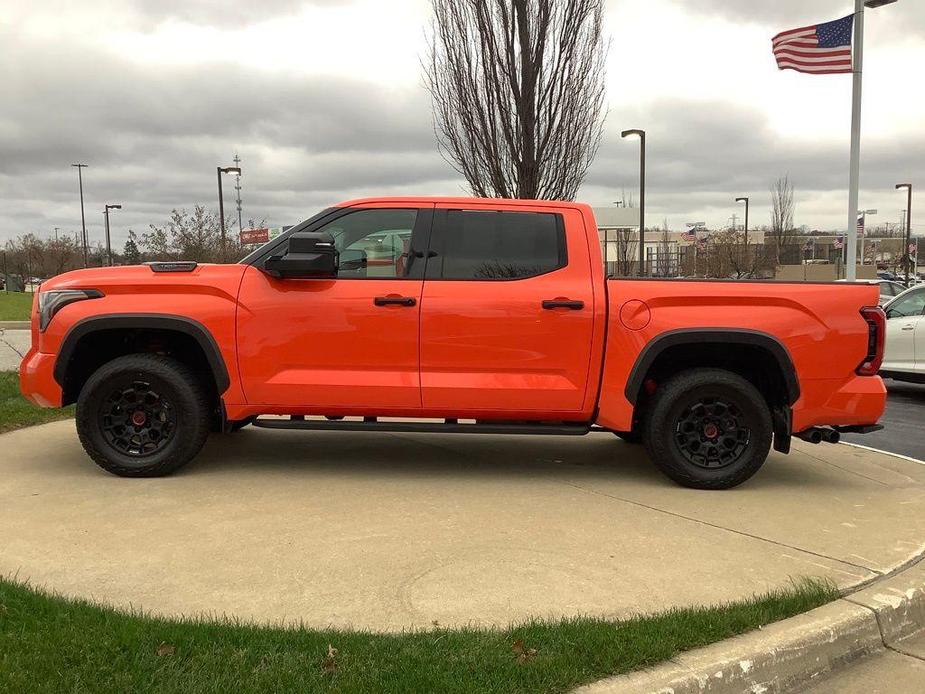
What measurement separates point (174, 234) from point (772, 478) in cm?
1924

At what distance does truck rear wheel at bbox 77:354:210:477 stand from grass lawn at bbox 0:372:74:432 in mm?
2307

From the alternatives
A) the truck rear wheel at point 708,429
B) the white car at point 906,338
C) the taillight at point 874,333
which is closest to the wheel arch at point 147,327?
the truck rear wheel at point 708,429

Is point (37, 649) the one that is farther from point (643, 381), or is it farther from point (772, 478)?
point (772, 478)

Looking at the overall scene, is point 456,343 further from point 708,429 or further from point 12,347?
point 12,347

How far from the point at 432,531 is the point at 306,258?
187cm

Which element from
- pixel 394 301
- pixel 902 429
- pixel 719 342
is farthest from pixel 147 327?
pixel 902 429

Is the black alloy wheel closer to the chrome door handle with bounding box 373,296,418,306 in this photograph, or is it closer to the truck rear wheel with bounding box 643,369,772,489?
the chrome door handle with bounding box 373,296,418,306

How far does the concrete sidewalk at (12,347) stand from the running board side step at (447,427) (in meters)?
6.08

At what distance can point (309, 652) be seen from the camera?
269cm

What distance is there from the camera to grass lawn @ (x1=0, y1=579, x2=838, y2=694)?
8.19ft

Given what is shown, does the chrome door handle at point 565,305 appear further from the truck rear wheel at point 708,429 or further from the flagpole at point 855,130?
the flagpole at point 855,130

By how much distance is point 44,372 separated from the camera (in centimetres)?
495

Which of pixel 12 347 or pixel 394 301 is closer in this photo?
pixel 394 301

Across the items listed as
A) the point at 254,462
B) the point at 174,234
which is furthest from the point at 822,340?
the point at 174,234
